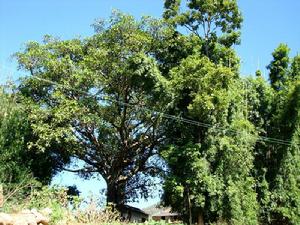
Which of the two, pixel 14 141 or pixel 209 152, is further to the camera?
pixel 14 141

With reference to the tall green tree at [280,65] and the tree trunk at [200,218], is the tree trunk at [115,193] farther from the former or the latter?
the tall green tree at [280,65]

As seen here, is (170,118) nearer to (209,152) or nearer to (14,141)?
(209,152)

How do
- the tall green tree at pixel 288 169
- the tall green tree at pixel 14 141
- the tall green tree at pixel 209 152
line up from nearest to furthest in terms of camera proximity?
the tall green tree at pixel 209 152, the tall green tree at pixel 14 141, the tall green tree at pixel 288 169

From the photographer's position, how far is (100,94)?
20.0 meters

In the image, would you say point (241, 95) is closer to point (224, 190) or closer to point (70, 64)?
point (224, 190)

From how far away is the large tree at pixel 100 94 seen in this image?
18.8 m

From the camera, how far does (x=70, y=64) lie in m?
19.1

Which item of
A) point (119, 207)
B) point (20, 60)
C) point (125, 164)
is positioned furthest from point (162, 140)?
point (20, 60)

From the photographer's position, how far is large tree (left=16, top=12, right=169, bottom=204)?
1875 centimetres

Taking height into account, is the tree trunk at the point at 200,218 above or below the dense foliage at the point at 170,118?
below

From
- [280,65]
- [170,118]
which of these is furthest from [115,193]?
[280,65]

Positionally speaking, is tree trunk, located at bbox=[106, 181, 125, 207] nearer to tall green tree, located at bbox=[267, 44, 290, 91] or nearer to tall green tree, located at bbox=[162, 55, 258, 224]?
tall green tree, located at bbox=[162, 55, 258, 224]

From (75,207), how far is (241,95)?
10.6 metres

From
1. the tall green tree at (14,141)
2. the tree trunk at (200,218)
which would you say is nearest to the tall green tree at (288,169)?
the tree trunk at (200,218)
